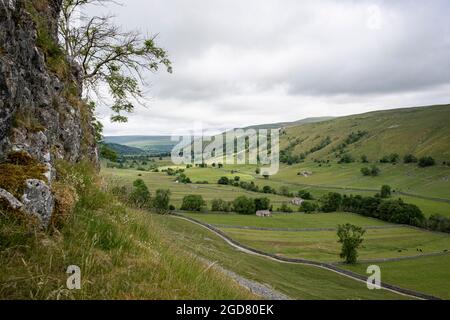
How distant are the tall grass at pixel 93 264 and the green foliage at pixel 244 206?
102 meters

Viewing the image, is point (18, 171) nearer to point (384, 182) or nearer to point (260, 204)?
point (260, 204)

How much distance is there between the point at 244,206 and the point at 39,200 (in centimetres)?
10394

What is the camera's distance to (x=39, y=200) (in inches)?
236

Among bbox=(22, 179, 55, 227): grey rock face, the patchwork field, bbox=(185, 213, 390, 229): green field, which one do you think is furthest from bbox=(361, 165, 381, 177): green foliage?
bbox=(22, 179, 55, 227): grey rock face

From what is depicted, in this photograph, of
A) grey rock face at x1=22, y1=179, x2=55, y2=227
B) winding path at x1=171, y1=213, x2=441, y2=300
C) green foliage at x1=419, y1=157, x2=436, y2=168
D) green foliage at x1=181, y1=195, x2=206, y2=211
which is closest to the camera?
grey rock face at x1=22, y1=179, x2=55, y2=227

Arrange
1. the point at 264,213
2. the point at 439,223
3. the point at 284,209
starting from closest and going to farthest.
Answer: the point at 439,223
the point at 264,213
the point at 284,209

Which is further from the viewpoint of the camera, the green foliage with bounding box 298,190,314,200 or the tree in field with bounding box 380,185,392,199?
the green foliage with bounding box 298,190,314,200

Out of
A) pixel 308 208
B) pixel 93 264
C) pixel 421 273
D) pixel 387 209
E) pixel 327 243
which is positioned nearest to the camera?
pixel 93 264

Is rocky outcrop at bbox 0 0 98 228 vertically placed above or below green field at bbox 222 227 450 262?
above

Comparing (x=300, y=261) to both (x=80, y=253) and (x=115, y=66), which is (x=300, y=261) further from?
(x=80, y=253)

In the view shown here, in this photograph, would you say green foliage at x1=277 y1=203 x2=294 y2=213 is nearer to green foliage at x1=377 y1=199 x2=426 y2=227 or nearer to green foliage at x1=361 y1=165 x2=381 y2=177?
green foliage at x1=377 y1=199 x2=426 y2=227

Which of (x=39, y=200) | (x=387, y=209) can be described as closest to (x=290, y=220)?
(x=387, y=209)

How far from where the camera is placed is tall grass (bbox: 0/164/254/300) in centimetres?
473
